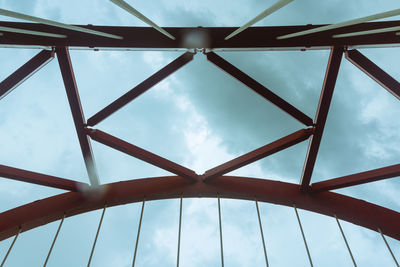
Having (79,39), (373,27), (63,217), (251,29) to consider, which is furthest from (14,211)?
(373,27)

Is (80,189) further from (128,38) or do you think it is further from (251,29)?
(251,29)

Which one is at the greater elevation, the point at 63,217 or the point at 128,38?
the point at 128,38

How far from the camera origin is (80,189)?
6570mm

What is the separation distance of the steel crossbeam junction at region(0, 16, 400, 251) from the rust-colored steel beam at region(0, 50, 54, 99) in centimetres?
1

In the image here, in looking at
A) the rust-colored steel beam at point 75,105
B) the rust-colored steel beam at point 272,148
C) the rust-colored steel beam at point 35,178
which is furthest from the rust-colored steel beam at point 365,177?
the rust-colored steel beam at point 35,178

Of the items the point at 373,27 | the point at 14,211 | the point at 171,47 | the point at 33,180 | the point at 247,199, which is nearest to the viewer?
the point at 373,27

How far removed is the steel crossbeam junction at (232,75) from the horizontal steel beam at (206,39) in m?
0.01

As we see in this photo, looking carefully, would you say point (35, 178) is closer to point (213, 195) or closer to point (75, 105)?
point (75, 105)

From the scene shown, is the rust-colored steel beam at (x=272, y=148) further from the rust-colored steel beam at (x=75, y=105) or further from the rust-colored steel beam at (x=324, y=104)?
the rust-colored steel beam at (x=75, y=105)

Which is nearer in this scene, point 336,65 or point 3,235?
point 336,65

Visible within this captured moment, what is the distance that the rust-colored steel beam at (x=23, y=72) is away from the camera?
4.57 metres

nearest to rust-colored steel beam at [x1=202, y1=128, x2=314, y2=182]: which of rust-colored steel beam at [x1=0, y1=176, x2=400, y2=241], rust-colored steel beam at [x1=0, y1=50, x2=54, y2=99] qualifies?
rust-colored steel beam at [x1=0, y1=176, x2=400, y2=241]

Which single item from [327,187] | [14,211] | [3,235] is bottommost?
[3,235]

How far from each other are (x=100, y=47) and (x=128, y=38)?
451 millimetres
